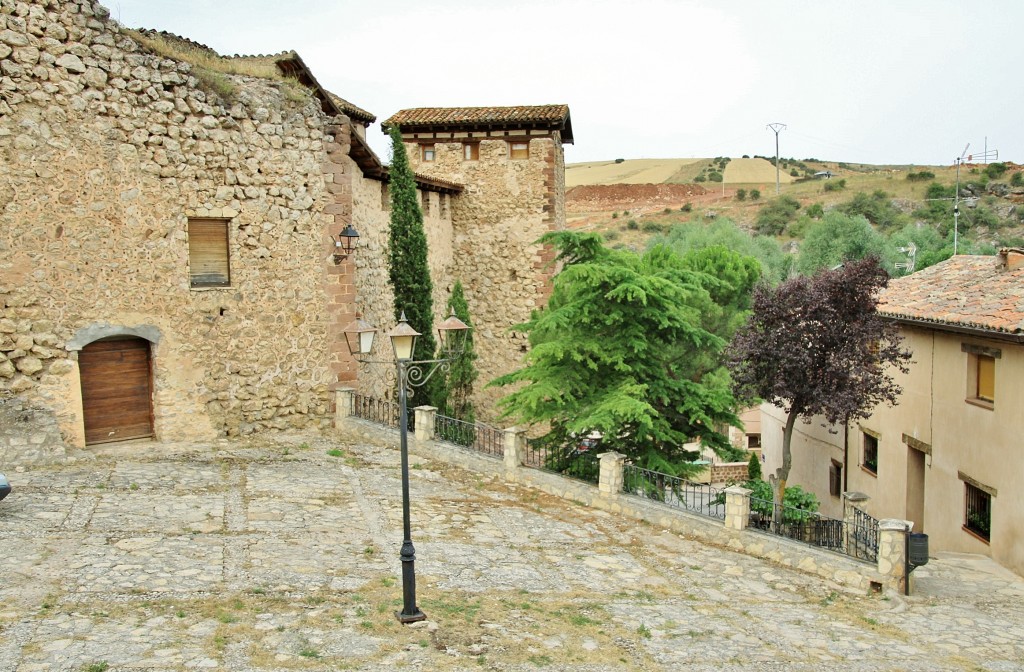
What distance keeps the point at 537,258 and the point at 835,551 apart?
600 inches

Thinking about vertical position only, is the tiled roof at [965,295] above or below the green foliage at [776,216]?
below

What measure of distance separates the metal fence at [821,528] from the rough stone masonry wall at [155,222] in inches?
355

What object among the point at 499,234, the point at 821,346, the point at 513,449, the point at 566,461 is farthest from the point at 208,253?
the point at 499,234

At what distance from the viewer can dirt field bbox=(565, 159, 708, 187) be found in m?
97.1

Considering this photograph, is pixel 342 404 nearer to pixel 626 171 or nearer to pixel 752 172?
pixel 752 172

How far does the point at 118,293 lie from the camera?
14.5 m

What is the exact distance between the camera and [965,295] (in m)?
16.1

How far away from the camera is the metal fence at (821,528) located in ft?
38.6

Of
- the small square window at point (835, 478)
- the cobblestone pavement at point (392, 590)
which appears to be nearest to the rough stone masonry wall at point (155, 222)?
the cobblestone pavement at point (392, 590)

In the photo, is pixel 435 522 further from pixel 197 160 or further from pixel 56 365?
pixel 197 160

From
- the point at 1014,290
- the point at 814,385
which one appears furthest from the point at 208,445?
the point at 1014,290

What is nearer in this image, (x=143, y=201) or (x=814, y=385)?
(x=814, y=385)

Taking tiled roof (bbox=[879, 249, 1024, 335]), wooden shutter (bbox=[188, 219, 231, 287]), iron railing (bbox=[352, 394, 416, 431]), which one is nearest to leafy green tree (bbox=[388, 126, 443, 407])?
iron railing (bbox=[352, 394, 416, 431])

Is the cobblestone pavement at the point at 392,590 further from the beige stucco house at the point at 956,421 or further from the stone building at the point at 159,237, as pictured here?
the stone building at the point at 159,237
